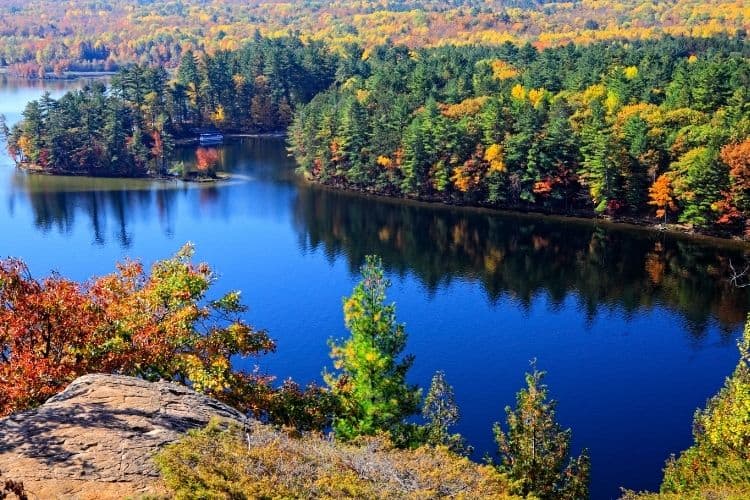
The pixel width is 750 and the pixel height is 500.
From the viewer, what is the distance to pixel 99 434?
53.0ft

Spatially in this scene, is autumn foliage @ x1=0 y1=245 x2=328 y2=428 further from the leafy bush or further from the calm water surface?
the calm water surface

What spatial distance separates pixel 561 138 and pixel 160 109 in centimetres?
5819

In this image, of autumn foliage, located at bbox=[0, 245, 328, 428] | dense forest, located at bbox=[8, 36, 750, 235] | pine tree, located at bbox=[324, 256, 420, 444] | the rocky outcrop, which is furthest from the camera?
dense forest, located at bbox=[8, 36, 750, 235]

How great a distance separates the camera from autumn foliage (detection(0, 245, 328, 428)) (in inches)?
824

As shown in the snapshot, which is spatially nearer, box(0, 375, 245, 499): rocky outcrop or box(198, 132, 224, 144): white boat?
box(0, 375, 245, 499): rocky outcrop

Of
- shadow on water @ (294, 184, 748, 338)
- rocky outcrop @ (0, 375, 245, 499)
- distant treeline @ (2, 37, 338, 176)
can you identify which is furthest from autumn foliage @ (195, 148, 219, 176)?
rocky outcrop @ (0, 375, 245, 499)

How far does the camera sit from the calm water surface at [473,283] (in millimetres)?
36812

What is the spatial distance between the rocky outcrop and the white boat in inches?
3673

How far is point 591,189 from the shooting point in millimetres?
68625

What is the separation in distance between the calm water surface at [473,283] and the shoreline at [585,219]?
115 cm

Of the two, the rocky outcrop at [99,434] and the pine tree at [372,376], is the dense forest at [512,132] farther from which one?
the rocky outcrop at [99,434]

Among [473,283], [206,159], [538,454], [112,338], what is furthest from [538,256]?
[206,159]

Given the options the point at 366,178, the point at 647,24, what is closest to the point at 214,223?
the point at 366,178

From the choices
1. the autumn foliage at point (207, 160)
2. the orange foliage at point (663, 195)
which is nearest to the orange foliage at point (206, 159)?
the autumn foliage at point (207, 160)
